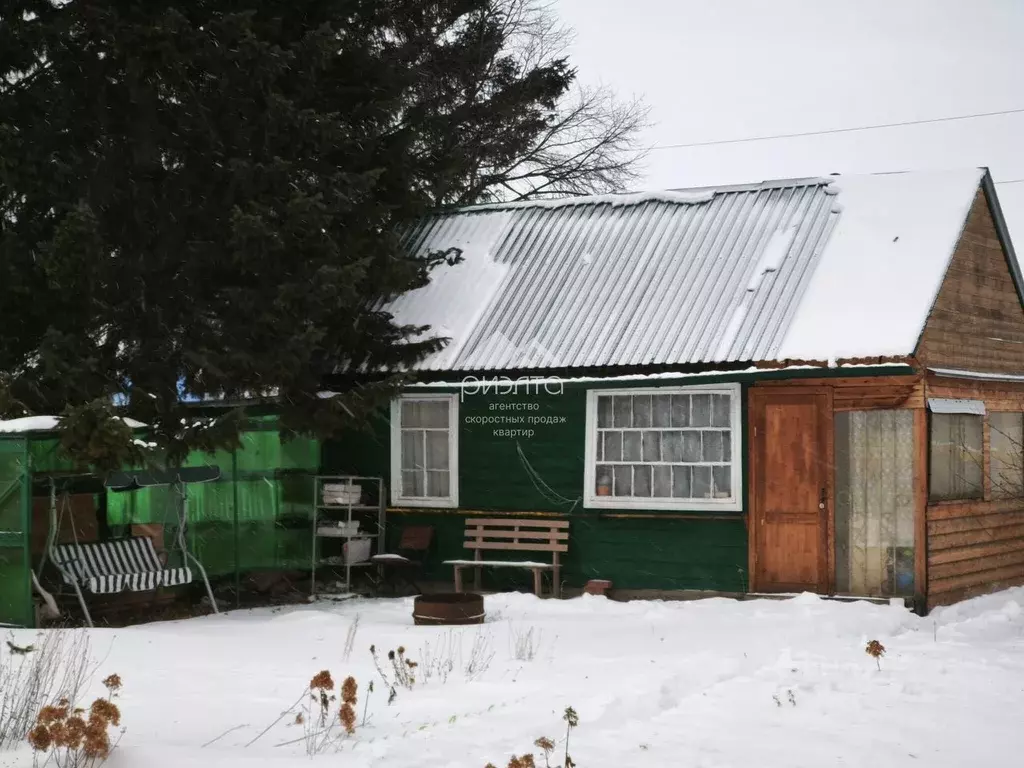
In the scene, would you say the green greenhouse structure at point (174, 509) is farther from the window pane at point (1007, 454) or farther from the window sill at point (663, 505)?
A: the window pane at point (1007, 454)

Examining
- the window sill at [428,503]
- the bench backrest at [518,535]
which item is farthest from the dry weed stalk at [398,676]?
the window sill at [428,503]

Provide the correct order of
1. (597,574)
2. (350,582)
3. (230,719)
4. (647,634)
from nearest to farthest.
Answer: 1. (230,719)
2. (647,634)
3. (597,574)
4. (350,582)

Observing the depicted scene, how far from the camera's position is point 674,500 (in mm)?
14352

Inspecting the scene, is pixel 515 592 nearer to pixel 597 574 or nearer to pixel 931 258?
pixel 597 574

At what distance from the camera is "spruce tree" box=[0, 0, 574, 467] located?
14.2 m

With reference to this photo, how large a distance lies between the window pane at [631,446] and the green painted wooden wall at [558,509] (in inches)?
20.7

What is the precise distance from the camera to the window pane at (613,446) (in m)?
14.7

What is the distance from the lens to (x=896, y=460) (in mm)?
13789

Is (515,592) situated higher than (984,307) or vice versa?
(984,307)

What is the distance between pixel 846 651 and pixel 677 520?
12.3ft

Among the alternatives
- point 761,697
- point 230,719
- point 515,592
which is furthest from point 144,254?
point 761,697

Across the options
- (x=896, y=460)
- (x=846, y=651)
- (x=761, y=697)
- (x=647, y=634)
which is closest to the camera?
(x=761, y=697)

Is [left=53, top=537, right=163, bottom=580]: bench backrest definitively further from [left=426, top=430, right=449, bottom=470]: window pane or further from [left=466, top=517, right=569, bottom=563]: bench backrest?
[left=466, top=517, right=569, bottom=563]: bench backrest

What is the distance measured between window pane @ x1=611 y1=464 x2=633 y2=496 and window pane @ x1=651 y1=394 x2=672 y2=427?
24.2 inches
